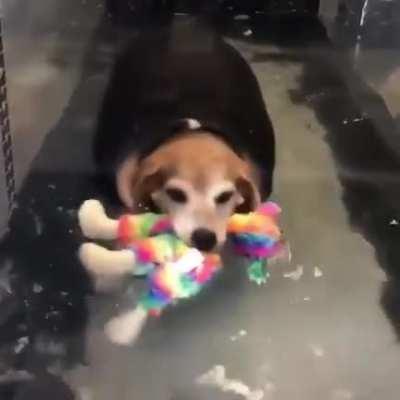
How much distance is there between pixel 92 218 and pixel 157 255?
0.13 metres

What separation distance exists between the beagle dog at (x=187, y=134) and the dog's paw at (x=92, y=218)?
3cm

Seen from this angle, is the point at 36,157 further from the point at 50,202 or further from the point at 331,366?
the point at 331,366

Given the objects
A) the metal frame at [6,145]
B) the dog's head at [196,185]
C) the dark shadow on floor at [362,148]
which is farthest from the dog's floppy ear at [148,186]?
the dark shadow on floor at [362,148]

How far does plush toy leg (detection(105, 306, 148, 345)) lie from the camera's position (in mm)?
976

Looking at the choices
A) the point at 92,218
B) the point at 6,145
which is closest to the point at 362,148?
the point at 92,218

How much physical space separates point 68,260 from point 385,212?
42 centimetres

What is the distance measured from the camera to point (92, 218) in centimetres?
107

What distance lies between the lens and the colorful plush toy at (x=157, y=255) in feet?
3.19

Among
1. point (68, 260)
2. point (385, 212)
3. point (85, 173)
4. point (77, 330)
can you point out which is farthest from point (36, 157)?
point (385, 212)

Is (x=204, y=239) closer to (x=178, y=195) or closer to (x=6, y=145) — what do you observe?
(x=178, y=195)

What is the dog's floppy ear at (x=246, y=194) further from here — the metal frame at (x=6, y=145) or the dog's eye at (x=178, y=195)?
the metal frame at (x=6, y=145)

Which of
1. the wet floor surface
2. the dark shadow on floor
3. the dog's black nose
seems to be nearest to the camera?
the wet floor surface

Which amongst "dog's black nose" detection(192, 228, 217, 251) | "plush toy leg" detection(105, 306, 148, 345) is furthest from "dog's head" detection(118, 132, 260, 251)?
"plush toy leg" detection(105, 306, 148, 345)

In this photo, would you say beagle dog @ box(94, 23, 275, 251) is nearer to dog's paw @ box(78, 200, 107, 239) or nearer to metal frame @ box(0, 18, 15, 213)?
dog's paw @ box(78, 200, 107, 239)
